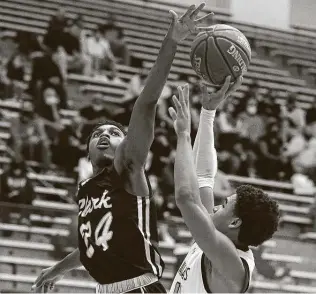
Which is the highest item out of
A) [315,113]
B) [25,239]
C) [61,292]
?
[315,113]

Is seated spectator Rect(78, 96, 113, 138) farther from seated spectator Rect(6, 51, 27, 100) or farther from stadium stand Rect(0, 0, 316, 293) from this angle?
seated spectator Rect(6, 51, 27, 100)

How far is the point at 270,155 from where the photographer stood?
10977 mm

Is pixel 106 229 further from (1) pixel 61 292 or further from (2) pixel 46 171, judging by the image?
(2) pixel 46 171

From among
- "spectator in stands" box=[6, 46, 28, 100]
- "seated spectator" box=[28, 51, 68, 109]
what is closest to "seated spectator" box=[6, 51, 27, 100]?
"spectator in stands" box=[6, 46, 28, 100]

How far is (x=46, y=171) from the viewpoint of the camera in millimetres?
9055

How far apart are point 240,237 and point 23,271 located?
504 centimetres

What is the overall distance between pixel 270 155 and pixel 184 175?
25.5 ft

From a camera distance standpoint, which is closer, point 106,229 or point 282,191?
point 106,229

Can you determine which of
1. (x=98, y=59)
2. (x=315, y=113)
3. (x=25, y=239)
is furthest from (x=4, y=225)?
(x=315, y=113)

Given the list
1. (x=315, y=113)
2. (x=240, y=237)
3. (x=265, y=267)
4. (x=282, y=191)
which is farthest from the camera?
(x=315, y=113)

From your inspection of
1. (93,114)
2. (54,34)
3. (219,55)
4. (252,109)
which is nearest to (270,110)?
(252,109)

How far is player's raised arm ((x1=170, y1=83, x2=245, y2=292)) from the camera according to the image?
3.28 meters

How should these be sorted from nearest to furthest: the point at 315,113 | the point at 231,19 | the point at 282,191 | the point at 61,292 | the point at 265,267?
the point at 61,292
the point at 265,267
the point at 282,191
the point at 315,113
the point at 231,19

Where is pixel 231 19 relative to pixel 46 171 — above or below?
above
